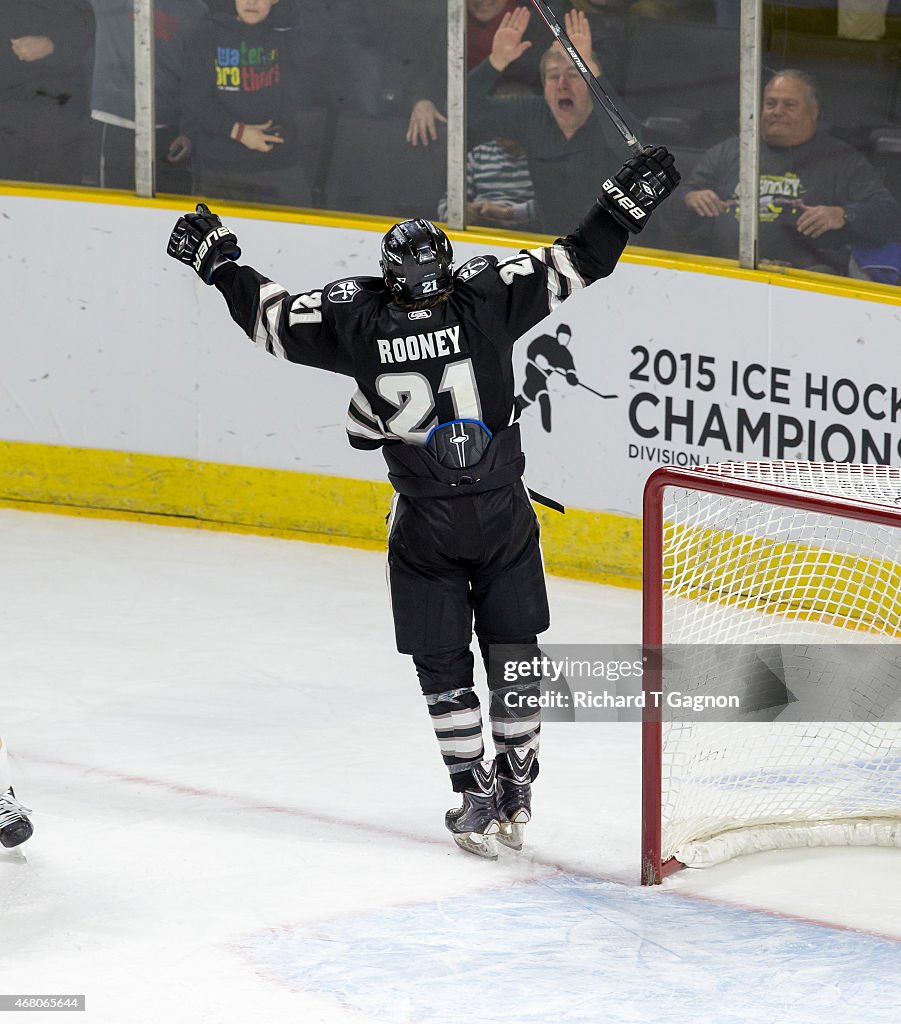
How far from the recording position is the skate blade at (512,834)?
3965mm

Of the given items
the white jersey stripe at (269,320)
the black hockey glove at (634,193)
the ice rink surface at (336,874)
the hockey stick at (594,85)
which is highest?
the hockey stick at (594,85)

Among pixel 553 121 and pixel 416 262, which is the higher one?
pixel 553 121

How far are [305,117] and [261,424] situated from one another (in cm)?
107

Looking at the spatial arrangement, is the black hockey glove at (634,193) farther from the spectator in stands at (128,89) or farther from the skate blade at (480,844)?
the spectator in stands at (128,89)

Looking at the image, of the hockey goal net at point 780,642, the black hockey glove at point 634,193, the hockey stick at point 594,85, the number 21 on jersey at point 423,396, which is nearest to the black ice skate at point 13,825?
the number 21 on jersey at point 423,396

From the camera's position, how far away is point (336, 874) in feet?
12.6

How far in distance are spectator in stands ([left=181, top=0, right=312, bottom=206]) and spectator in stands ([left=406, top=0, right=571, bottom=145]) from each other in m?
0.52

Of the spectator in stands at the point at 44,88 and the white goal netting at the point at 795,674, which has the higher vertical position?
the spectator in stands at the point at 44,88

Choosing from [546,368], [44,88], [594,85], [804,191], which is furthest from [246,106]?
[594,85]

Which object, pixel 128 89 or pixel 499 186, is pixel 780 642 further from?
pixel 128 89

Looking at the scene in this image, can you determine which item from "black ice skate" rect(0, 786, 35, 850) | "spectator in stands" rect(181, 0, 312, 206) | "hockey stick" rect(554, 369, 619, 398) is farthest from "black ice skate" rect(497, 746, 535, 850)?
"spectator in stands" rect(181, 0, 312, 206)

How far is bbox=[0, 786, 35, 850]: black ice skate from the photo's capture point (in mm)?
3824

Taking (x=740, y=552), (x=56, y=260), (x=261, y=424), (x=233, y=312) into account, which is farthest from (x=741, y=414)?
(x=56, y=260)

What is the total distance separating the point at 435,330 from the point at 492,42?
2.71 metres
